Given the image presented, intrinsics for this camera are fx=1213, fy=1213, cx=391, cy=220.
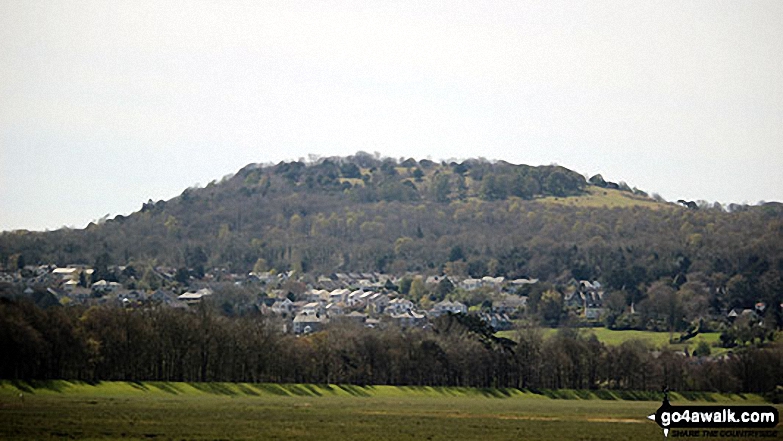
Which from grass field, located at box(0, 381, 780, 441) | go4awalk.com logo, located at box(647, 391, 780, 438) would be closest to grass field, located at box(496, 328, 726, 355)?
grass field, located at box(0, 381, 780, 441)

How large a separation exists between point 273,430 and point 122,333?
46825mm

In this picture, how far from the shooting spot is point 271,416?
70.8m

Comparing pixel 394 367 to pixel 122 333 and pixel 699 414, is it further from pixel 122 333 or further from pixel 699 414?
pixel 699 414

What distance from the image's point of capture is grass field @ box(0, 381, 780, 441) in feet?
190

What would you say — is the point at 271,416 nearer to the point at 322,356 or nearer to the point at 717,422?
the point at 717,422

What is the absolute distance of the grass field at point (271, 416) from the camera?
5778 centimetres

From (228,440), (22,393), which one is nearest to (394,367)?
(22,393)

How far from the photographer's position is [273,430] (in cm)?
6025

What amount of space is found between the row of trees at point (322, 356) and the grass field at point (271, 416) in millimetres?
4644

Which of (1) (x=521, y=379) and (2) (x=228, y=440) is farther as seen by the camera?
(1) (x=521, y=379)

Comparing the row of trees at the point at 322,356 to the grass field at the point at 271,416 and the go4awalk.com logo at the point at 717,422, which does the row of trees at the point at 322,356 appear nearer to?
the grass field at the point at 271,416

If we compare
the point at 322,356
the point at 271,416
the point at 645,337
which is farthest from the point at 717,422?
the point at 645,337

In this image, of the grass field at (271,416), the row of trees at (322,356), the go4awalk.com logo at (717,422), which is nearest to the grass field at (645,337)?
the row of trees at (322,356)

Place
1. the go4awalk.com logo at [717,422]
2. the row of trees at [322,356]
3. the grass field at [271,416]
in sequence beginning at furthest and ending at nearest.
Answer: the row of trees at [322,356], the go4awalk.com logo at [717,422], the grass field at [271,416]
